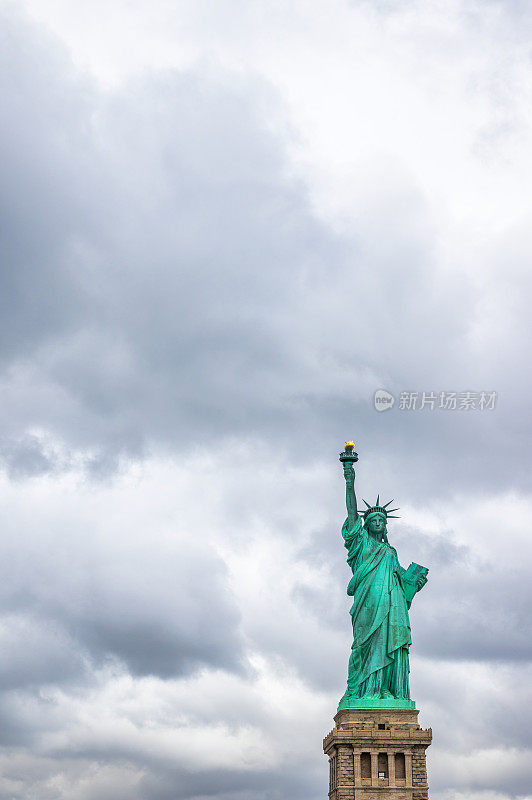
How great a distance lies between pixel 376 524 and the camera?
73.2 m

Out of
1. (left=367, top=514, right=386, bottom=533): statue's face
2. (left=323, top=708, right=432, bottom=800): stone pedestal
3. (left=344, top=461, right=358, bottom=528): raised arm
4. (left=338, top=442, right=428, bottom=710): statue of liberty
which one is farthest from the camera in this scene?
(left=344, top=461, right=358, bottom=528): raised arm

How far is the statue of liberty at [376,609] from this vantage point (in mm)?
69125

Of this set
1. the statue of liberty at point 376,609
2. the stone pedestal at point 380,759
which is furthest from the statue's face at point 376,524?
the stone pedestal at point 380,759

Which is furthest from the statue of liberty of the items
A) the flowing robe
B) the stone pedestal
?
the stone pedestal

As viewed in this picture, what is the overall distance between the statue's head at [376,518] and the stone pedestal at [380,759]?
1140cm

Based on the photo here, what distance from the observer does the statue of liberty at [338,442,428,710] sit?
69125 mm

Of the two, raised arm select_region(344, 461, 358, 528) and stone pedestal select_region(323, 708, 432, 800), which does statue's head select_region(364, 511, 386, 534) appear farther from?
stone pedestal select_region(323, 708, 432, 800)

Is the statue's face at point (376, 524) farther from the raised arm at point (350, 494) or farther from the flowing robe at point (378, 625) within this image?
the raised arm at point (350, 494)

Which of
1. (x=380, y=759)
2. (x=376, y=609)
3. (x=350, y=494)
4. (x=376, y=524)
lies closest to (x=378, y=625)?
(x=376, y=609)

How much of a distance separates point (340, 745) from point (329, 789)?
19.0ft

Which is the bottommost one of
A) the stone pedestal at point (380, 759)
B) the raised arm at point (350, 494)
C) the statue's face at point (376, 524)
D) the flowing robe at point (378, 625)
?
the stone pedestal at point (380, 759)

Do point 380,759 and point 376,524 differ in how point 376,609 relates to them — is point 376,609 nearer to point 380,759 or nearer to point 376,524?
point 376,524

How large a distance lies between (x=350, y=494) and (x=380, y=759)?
631 inches

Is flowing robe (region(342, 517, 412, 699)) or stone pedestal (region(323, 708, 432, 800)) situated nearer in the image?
stone pedestal (region(323, 708, 432, 800))
